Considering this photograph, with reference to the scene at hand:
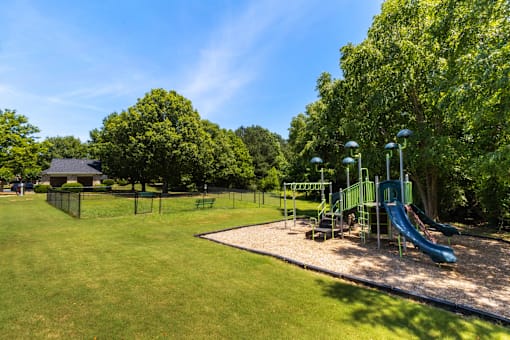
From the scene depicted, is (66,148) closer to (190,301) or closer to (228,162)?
(228,162)

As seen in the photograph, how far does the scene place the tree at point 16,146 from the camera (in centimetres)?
3556

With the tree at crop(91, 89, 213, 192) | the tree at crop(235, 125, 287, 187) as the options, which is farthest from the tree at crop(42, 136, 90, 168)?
the tree at crop(235, 125, 287, 187)

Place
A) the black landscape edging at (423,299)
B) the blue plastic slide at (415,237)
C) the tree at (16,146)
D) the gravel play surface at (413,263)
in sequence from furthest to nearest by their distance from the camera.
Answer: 1. the tree at (16,146)
2. the blue plastic slide at (415,237)
3. the gravel play surface at (413,263)
4. the black landscape edging at (423,299)

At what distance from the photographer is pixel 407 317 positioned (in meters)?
3.87

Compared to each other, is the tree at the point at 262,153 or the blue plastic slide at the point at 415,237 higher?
the tree at the point at 262,153

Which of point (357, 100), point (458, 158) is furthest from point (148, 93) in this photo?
point (458, 158)

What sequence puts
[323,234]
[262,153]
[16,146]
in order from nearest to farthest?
[323,234] < [16,146] < [262,153]

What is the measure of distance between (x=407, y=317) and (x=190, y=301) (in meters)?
3.52

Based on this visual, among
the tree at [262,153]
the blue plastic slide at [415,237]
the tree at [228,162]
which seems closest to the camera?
the blue plastic slide at [415,237]

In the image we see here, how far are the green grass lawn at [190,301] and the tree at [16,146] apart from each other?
1529 inches

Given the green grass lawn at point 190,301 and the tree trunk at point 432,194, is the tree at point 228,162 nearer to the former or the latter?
the tree trunk at point 432,194

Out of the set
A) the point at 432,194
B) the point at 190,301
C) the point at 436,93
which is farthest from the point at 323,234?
the point at 190,301

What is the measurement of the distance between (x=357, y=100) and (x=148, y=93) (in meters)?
26.5

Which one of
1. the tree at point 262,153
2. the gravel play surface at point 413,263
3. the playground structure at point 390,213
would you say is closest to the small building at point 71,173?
the tree at point 262,153
